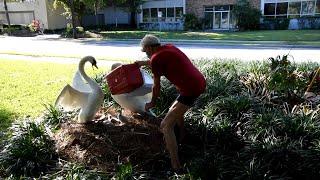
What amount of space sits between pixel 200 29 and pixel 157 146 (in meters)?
34.6

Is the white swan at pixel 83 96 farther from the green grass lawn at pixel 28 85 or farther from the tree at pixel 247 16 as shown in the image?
the tree at pixel 247 16

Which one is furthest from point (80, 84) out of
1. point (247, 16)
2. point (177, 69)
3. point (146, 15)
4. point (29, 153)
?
point (146, 15)

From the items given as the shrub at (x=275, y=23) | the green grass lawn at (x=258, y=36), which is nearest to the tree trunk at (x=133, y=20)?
the green grass lawn at (x=258, y=36)

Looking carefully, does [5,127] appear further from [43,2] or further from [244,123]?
[43,2]

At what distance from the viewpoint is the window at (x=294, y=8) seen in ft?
119

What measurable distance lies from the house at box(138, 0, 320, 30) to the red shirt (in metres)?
34.5

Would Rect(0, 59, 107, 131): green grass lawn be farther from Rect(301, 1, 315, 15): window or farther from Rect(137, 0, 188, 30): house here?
Rect(301, 1, 315, 15): window

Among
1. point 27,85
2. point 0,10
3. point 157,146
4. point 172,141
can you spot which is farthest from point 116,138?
point 0,10

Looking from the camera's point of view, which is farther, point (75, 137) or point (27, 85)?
point (27, 85)

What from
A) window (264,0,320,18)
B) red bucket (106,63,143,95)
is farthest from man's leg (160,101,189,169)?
window (264,0,320,18)

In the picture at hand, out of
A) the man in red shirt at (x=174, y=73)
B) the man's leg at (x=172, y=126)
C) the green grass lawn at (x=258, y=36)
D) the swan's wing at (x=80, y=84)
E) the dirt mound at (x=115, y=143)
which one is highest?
the man in red shirt at (x=174, y=73)

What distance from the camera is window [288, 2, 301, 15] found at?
36.4m

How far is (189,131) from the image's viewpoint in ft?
18.5

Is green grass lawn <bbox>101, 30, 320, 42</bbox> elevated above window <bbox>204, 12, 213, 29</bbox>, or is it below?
below
